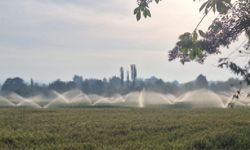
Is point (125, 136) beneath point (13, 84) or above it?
beneath

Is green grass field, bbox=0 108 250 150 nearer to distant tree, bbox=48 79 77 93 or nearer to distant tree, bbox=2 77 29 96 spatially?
distant tree, bbox=2 77 29 96

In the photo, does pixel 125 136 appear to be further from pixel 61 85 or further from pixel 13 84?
pixel 13 84

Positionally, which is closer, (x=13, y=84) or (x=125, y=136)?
(x=125, y=136)

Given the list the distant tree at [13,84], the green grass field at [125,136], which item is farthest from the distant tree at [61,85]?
Result: the green grass field at [125,136]

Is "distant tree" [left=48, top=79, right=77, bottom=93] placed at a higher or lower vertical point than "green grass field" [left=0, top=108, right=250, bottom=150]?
higher

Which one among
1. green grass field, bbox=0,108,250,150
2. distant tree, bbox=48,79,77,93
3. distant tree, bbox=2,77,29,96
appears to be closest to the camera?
green grass field, bbox=0,108,250,150

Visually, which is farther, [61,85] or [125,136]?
[61,85]

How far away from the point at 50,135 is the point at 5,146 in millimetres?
2554

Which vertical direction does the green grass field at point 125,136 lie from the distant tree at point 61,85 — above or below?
below

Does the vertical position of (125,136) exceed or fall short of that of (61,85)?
it falls short

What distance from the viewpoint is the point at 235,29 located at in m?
15.2

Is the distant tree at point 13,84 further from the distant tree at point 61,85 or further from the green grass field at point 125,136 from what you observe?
the green grass field at point 125,136

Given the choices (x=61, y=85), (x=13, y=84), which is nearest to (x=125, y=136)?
(x=61, y=85)

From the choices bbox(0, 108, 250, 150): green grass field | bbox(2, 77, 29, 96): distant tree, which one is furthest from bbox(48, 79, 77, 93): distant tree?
bbox(0, 108, 250, 150): green grass field
